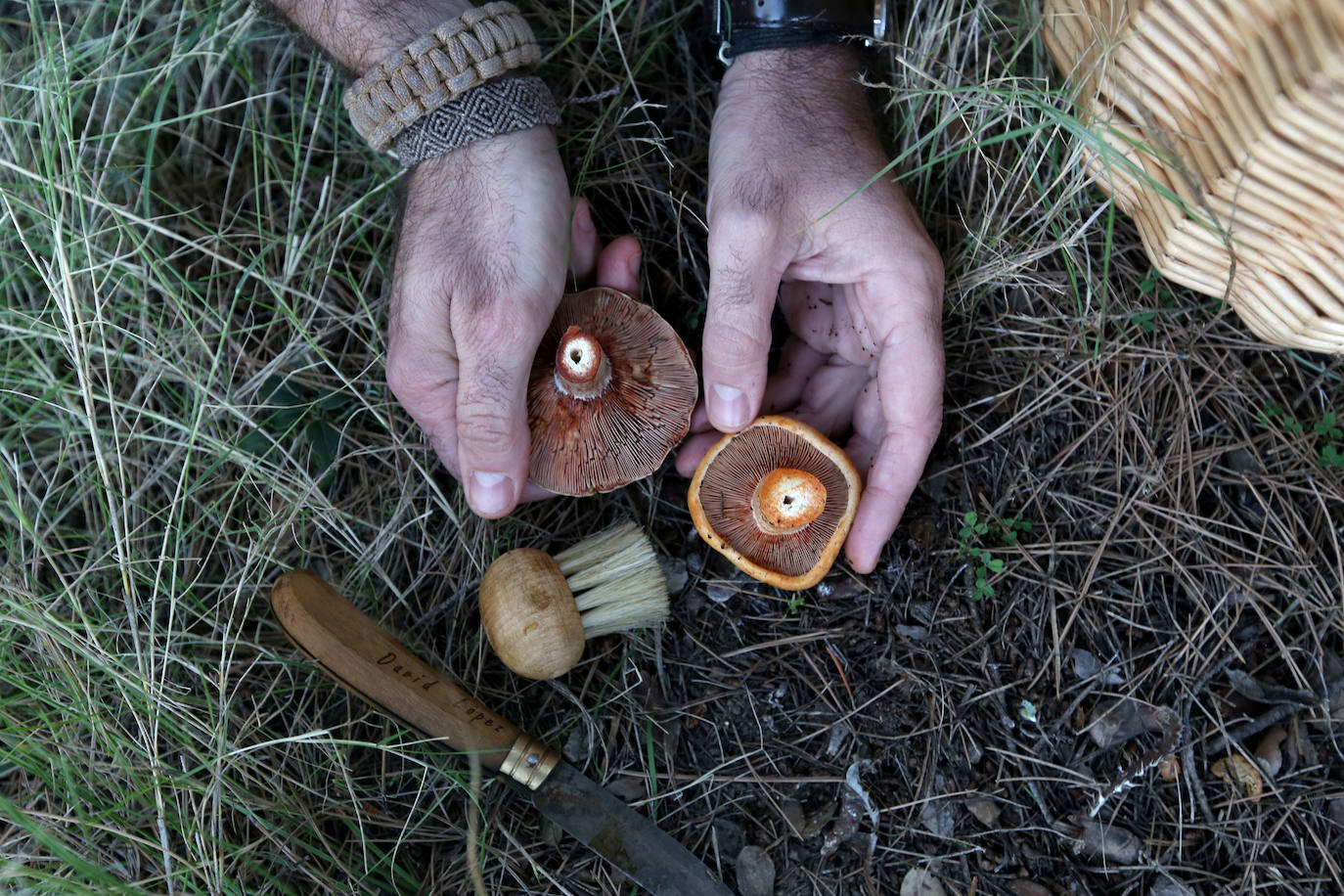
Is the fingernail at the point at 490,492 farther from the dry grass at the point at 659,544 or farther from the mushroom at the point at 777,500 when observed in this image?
the mushroom at the point at 777,500

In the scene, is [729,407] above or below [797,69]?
below

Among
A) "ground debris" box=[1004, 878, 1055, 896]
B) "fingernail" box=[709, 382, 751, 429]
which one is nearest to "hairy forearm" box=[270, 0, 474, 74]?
"fingernail" box=[709, 382, 751, 429]

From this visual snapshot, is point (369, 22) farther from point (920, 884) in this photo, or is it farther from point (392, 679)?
point (920, 884)

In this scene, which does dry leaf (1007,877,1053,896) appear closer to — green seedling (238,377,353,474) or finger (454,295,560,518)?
finger (454,295,560,518)

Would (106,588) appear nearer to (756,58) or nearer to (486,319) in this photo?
(486,319)

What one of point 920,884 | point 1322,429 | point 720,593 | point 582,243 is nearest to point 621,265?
point 582,243
